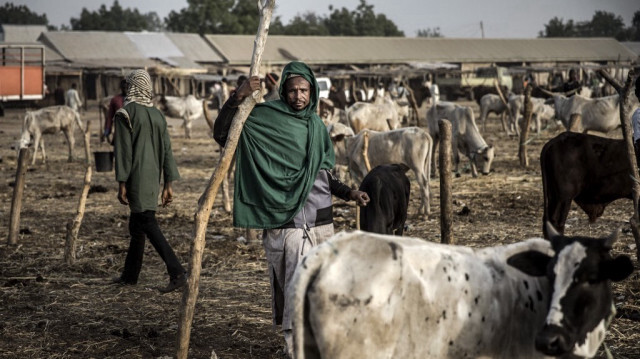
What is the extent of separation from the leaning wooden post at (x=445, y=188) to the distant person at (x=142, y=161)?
7.72 ft

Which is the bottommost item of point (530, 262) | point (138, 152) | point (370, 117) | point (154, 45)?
point (530, 262)

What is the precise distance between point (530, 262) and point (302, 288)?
1140 mm

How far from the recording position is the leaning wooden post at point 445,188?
6.82 meters

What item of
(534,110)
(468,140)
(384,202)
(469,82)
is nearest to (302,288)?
(384,202)

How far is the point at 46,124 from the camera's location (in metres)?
18.3

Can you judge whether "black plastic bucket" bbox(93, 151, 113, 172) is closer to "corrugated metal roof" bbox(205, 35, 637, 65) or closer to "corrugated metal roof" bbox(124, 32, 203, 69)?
"corrugated metal roof" bbox(124, 32, 203, 69)

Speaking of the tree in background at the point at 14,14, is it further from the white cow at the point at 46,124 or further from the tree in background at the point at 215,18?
the white cow at the point at 46,124

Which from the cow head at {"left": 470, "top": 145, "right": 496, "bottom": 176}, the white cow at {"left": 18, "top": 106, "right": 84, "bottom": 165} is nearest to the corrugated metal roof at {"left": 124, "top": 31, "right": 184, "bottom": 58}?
the white cow at {"left": 18, "top": 106, "right": 84, "bottom": 165}

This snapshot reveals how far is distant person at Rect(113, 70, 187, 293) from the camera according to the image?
699 centimetres

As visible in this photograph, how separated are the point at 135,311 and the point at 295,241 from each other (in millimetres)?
2238

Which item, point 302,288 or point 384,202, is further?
point 384,202

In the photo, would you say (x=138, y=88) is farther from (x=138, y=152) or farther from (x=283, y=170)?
(x=283, y=170)

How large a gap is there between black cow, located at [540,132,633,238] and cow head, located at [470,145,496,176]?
685 cm

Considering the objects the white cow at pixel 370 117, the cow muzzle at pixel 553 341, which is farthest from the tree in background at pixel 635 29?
the cow muzzle at pixel 553 341
